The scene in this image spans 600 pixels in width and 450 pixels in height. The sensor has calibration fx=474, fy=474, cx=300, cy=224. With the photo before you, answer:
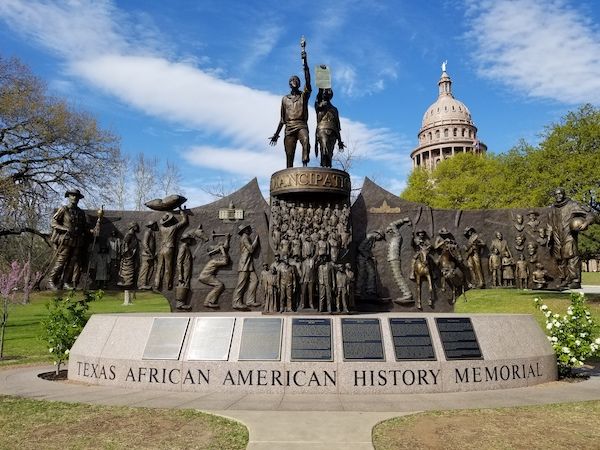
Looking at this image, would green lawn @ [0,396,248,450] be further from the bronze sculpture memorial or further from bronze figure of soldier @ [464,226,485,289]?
bronze figure of soldier @ [464,226,485,289]

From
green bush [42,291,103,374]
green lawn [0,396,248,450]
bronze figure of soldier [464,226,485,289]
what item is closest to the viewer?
green lawn [0,396,248,450]

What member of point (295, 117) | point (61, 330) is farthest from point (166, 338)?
point (295, 117)

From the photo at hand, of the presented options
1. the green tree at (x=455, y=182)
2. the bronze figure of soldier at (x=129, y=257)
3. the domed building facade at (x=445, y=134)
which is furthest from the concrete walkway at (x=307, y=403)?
the domed building facade at (x=445, y=134)

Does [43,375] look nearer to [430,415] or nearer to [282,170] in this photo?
[282,170]

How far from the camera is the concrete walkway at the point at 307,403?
6.14m

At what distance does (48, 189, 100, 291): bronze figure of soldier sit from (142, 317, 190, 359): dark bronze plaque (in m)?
4.19

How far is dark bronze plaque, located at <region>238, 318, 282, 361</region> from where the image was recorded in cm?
914

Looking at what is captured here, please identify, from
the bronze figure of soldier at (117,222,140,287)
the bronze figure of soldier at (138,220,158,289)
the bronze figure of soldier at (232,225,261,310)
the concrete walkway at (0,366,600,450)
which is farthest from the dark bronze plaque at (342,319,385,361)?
the bronze figure of soldier at (117,222,140,287)

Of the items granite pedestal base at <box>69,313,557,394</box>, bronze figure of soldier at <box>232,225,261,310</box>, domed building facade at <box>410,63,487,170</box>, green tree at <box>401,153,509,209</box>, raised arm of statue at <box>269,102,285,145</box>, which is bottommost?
granite pedestal base at <box>69,313,557,394</box>

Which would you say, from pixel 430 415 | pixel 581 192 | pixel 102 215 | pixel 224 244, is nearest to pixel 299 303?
pixel 224 244

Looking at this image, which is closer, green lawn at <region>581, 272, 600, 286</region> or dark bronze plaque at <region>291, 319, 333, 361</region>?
dark bronze plaque at <region>291, 319, 333, 361</region>

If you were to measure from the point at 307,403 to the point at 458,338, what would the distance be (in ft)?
11.7

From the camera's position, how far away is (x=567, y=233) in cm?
1334

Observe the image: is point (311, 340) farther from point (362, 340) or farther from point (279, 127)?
point (279, 127)
